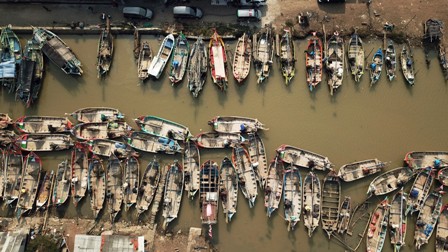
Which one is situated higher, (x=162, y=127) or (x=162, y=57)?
(x=162, y=57)

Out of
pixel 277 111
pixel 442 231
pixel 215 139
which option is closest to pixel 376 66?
pixel 277 111

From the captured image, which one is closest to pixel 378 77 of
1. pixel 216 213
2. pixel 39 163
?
pixel 216 213

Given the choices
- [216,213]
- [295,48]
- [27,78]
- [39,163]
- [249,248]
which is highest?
[295,48]

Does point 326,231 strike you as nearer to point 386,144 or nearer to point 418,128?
point 386,144

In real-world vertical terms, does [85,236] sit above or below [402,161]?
below

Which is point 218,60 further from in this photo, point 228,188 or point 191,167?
point 228,188

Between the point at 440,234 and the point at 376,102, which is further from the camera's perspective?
the point at 376,102
